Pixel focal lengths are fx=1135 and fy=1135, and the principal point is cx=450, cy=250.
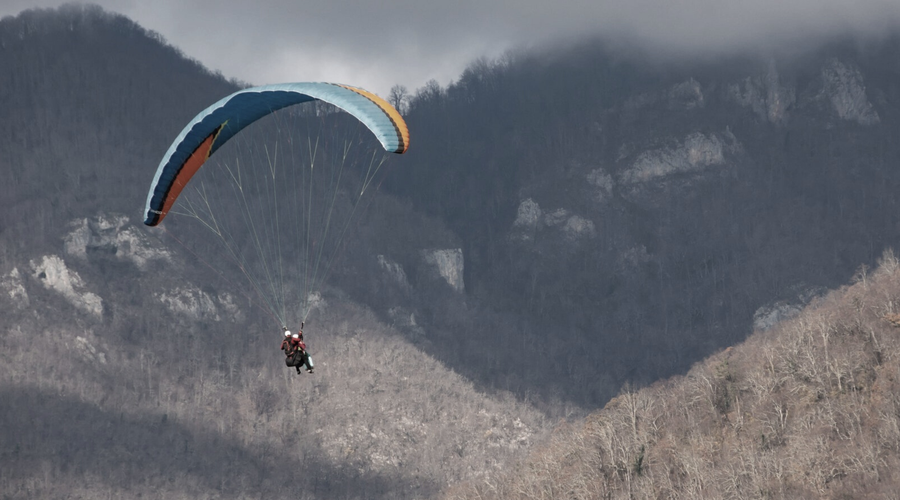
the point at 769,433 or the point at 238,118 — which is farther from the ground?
the point at 238,118

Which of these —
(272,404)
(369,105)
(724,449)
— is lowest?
(724,449)

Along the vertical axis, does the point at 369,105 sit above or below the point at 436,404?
below

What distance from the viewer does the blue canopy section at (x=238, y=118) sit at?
157ft

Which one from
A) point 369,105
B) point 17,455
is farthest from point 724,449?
point 17,455

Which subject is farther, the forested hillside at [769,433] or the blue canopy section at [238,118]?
the forested hillside at [769,433]

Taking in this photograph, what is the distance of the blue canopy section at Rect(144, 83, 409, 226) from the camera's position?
48000 mm

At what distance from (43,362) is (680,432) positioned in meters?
138

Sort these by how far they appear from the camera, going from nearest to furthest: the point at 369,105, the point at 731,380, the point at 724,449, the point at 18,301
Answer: the point at 369,105 < the point at 724,449 < the point at 731,380 < the point at 18,301

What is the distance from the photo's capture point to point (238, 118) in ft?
171

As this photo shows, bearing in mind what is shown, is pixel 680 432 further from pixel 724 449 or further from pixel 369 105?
pixel 369 105

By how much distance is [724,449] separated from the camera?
73000mm

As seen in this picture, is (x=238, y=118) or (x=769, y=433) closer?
(x=238, y=118)

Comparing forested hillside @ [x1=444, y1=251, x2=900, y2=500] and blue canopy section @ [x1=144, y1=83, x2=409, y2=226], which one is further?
forested hillside @ [x1=444, y1=251, x2=900, y2=500]

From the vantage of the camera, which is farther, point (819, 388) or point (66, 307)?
point (66, 307)
